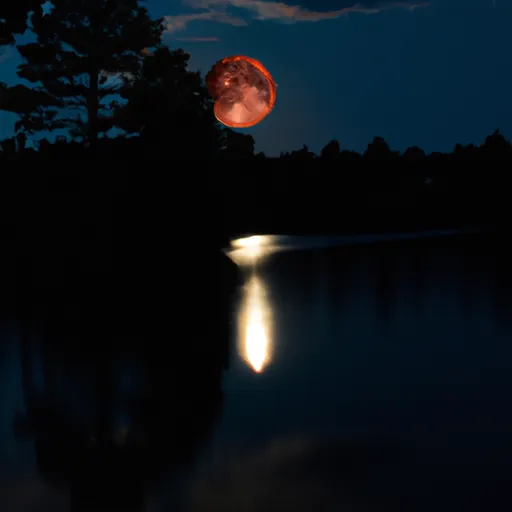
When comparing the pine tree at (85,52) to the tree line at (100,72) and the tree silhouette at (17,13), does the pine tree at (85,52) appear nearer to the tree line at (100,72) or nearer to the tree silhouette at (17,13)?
the tree line at (100,72)

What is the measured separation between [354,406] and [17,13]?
8.16 m

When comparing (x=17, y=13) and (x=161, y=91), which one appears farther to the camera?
(x=161, y=91)

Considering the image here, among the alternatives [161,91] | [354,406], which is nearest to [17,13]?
[354,406]

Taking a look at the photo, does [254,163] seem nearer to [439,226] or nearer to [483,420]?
[439,226]

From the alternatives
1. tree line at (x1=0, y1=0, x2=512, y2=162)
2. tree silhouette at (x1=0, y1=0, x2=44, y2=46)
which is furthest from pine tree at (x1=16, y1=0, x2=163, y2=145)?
tree silhouette at (x1=0, y1=0, x2=44, y2=46)

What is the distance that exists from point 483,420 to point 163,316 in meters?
6.59

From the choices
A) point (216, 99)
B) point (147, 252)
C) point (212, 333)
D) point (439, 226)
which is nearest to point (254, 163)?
point (439, 226)

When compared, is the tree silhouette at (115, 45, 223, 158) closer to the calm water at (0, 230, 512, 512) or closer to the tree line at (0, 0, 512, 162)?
the tree line at (0, 0, 512, 162)

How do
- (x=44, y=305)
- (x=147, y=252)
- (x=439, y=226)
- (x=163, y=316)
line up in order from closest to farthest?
(x=163, y=316)
(x=44, y=305)
(x=147, y=252)
(x=439, y=226)

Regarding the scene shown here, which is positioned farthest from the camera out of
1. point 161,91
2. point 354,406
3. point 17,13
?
point 161,91

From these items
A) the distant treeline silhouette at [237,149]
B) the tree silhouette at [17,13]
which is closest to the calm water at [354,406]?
the tree silhouette at [17,13]

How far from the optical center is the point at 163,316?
12.8m

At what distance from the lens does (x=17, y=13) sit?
1261 cm

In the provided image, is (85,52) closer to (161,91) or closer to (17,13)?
(161,91)
